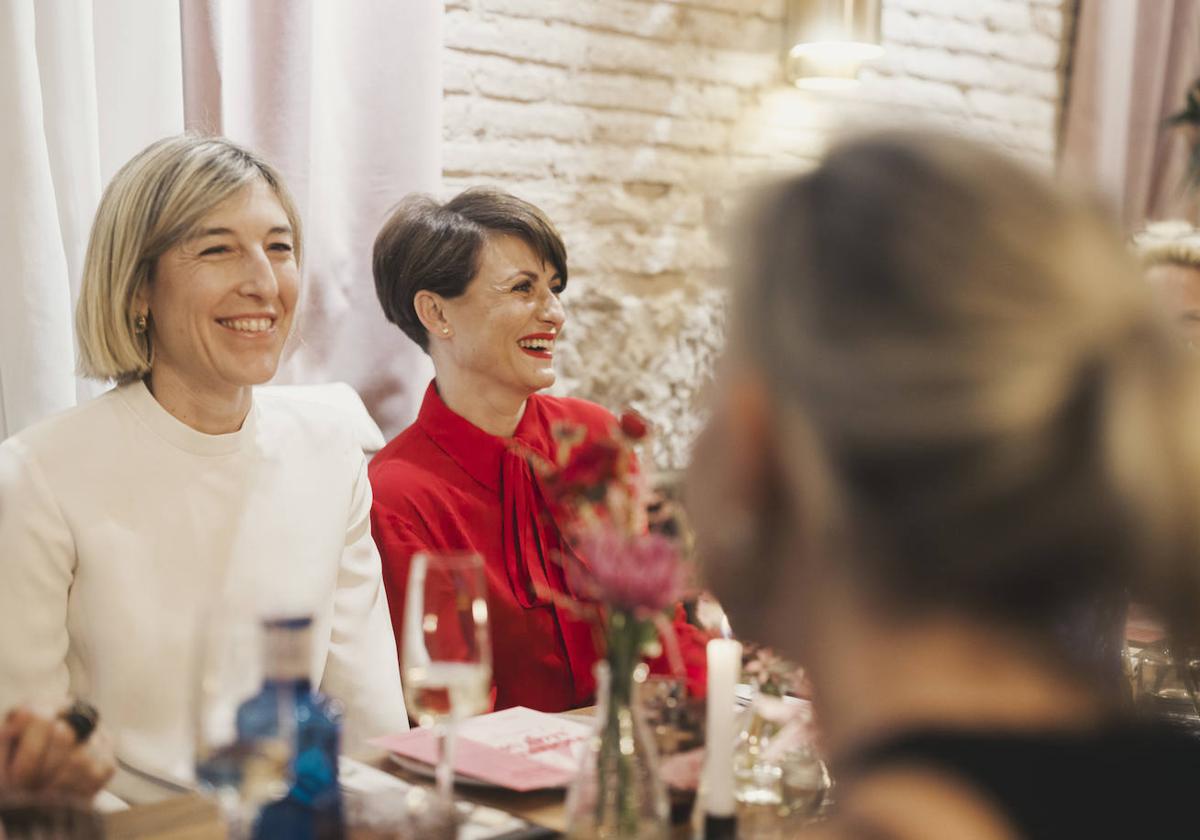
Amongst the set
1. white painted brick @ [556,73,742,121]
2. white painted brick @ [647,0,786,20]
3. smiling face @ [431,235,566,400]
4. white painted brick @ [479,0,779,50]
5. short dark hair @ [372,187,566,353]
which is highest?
white painted brick @ [647,0,786,20]

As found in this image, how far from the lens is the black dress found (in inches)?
27.8

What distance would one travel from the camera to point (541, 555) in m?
2.40

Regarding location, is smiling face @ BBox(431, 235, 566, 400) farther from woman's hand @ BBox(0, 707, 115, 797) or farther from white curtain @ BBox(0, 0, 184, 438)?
woman's hand @ BBox(0, 707, 115, 797)

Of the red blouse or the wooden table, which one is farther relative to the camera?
the red blouse

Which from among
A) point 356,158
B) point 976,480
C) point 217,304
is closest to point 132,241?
point 217,304

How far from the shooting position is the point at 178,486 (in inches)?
74.9

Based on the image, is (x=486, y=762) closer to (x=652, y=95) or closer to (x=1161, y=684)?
(x=1161, y=684)

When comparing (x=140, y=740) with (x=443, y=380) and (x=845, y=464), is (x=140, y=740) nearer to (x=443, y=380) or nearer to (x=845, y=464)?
(x=443, y=380)

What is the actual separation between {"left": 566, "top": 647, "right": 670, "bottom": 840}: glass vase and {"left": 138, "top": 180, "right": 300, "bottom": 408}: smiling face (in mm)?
1063

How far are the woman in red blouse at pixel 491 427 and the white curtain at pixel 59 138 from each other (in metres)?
0.56

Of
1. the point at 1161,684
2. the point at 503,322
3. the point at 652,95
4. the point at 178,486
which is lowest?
the point at 1161,684

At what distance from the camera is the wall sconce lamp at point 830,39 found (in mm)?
3580

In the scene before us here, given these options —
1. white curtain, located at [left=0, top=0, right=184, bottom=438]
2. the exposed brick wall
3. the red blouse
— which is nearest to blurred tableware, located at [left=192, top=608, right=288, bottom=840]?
the red blouse

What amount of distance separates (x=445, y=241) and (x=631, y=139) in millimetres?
1037
